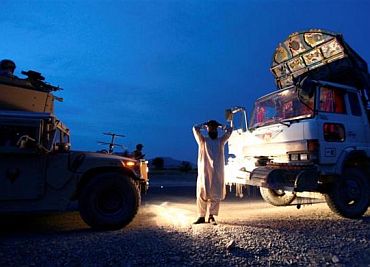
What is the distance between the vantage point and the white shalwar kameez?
7.48m

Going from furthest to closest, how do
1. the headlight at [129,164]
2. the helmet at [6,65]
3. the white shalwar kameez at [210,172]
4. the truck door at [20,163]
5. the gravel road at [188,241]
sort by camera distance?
the helmet at [6,65] → the white shalwar kameez at [210,172] → the headlight at [129,164] → the truck door at [20,163] → the gravel road at [188,241]

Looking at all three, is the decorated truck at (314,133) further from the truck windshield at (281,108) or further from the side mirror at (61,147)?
the side mirror at (61,147)

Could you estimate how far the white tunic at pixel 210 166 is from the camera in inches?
295

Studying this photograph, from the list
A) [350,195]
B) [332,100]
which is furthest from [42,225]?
[332,100]

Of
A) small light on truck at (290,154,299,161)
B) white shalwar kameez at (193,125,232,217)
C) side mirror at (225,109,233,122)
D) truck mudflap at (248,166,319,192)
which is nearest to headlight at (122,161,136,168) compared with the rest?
white shalwar kameez at (193,125,232,217)

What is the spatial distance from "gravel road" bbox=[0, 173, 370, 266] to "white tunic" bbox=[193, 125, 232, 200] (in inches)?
24.0

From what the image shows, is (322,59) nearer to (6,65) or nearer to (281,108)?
(281,108)

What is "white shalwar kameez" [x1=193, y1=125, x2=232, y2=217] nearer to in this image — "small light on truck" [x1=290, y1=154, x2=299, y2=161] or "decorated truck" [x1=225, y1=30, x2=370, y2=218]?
"decorated truck" [x1=225, y1=30, x2=370, y2=218]

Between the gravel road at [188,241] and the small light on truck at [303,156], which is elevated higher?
the small light on truck at [303,156]

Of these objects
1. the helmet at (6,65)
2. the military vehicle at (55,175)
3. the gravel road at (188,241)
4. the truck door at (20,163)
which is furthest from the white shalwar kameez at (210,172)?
the helmet at (6,65)

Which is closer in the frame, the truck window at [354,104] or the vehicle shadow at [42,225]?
the vehicle shadow at [42,225]

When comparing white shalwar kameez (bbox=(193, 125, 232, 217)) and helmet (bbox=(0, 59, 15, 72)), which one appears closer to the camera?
white shalwar kameez (bbox=(193, 125, 232, 217))

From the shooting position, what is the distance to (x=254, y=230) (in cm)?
661

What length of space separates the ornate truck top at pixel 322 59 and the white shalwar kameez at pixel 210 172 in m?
2.50
